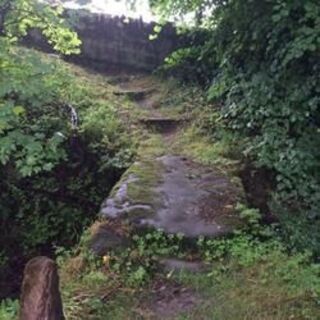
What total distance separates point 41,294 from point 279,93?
3.59m

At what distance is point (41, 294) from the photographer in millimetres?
2432

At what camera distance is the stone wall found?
9562mm

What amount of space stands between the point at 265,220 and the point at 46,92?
217 cm

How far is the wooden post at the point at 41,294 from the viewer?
2408 millimetres

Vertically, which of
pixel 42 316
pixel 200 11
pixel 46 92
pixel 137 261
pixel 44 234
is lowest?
pixel 44 234

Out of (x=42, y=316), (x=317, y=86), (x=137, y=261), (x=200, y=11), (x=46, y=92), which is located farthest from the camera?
(x=200, y=11)

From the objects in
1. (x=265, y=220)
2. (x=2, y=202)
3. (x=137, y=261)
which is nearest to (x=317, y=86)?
(x=265, y=220)

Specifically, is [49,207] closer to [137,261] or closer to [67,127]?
[67,127]

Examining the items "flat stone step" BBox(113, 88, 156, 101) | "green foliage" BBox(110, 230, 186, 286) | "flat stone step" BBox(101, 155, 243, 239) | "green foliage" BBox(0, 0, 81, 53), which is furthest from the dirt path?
"flat stone step" BBox(113, 88, 156, 101)

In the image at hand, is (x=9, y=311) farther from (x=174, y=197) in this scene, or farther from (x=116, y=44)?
(x=116, y=44)

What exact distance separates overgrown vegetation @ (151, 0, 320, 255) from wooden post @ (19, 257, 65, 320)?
2185 millimetres

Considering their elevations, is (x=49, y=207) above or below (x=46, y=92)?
below

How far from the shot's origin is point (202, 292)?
344 centimetres

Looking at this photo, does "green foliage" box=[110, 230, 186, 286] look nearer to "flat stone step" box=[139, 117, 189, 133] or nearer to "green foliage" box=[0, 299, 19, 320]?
"green foliage" box=[0, 299, 19, 320]
